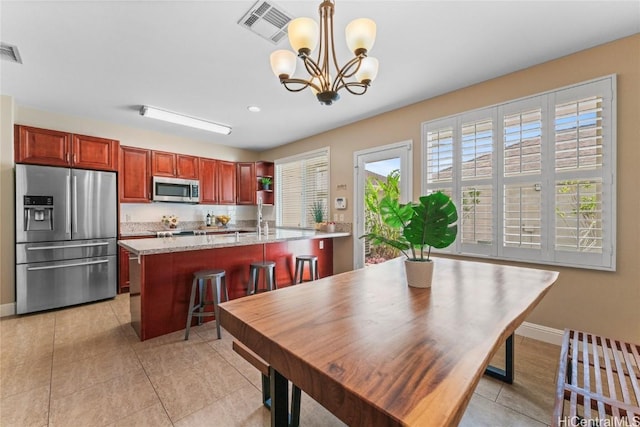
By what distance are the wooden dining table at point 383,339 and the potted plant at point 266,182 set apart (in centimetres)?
448

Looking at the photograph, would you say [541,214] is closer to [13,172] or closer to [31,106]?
[13,172]

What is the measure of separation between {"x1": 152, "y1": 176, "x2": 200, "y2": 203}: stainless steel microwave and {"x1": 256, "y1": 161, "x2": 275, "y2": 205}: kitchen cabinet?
1220 mm

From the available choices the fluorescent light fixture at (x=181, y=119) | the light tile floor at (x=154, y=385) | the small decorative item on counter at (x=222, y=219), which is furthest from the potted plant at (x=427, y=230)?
the small decorative item on counter at (x=222, y=219)

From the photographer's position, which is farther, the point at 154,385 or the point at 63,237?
the point at 63,237

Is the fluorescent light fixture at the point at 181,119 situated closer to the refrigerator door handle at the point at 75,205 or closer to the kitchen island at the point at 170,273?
the refrigerator door handle at the point at 75,205

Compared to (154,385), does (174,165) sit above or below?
above

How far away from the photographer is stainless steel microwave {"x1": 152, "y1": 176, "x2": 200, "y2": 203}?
4.57 m

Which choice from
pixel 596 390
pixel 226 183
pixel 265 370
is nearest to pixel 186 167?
pixel 226 183

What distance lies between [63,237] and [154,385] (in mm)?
2723

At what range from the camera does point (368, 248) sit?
4.21 metres

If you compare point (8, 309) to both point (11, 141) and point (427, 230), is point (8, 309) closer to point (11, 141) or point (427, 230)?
point (11, 141)

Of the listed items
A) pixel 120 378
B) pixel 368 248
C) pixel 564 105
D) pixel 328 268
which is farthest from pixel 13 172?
pixel 564 105

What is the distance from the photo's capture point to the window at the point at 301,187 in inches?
191

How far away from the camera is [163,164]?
15.4 ft
